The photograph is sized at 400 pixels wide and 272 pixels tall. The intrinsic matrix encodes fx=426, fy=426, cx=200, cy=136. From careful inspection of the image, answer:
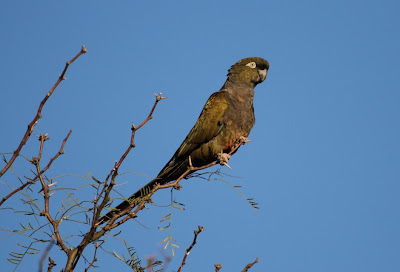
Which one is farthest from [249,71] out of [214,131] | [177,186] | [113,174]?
[113,174]

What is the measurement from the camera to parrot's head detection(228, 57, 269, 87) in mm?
7465

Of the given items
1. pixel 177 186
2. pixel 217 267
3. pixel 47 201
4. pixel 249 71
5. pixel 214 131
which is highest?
pixel 249 71

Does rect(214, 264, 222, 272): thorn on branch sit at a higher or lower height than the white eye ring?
lower

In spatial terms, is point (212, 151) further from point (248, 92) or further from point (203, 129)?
point (248, 92)

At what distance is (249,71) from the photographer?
756 centimetres

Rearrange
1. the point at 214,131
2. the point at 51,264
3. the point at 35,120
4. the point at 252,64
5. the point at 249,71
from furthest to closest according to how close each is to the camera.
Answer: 1. the point at 252,64
2. the point at 249,71
3. the point at 214,131
4. the point at 51,264
5. the point at 35,120

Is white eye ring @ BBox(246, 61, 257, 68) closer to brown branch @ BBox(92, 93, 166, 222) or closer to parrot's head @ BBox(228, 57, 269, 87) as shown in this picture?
parrot's head @ BBox(228, 57, 269, 87)

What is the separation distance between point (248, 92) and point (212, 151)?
1.41 m

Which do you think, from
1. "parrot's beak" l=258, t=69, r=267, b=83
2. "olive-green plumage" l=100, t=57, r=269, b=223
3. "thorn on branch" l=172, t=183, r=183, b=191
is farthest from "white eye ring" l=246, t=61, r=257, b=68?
"thorn on branch" l=172, t=183, r=183, b=191

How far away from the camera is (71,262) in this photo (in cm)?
235

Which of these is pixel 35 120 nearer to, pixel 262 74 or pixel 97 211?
pixel 97 211

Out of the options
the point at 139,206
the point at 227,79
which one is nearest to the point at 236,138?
the point at 227,79

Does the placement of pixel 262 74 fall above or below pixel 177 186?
above

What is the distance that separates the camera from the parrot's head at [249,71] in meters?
7.46
